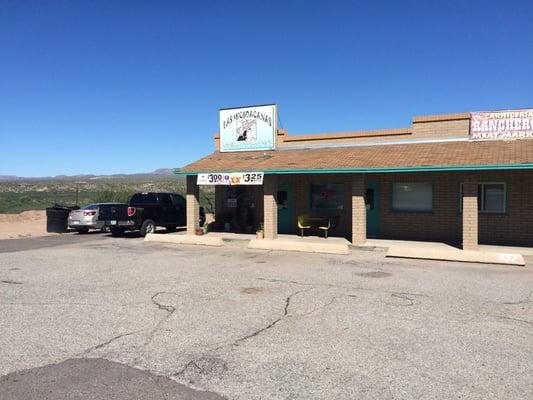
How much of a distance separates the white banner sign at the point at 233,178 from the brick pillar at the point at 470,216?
21.9 ft

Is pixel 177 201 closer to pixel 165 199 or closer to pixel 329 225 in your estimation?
pixel 165 199

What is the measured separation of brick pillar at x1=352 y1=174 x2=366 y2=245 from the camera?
1619cm

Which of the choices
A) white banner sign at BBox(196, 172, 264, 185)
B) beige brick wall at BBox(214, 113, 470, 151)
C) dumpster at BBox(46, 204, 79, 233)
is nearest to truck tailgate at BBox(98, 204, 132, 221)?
white banner sign at BBox(196, 172, 264, 185)

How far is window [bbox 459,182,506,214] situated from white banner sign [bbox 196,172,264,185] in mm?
7331

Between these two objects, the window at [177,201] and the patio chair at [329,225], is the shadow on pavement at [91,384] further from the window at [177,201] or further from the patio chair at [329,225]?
the window at [177,201]

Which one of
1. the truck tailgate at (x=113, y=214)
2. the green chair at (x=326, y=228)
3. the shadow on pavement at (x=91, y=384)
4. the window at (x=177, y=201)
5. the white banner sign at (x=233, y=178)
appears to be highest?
the white banner sign at (x=233, y=178)

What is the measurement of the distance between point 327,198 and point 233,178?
12.5 feet

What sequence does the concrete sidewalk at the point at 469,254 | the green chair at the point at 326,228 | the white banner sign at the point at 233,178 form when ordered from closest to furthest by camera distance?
1. the concrete sidewalk at the point at 469,254
2. the white banner sign at the point at 233,178
3. the green chair at the point at 326,228

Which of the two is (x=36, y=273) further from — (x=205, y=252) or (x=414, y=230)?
(x=414, y=230)

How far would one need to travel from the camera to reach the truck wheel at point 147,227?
20.8 m

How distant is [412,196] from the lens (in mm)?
17719

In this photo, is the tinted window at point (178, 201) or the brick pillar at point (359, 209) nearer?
the brick pillar at point (359, 209)

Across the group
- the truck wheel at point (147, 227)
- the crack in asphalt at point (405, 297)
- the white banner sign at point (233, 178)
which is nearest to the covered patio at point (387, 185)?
the white banner sign at point (233, 178)

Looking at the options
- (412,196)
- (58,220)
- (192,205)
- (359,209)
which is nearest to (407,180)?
(412,196)
